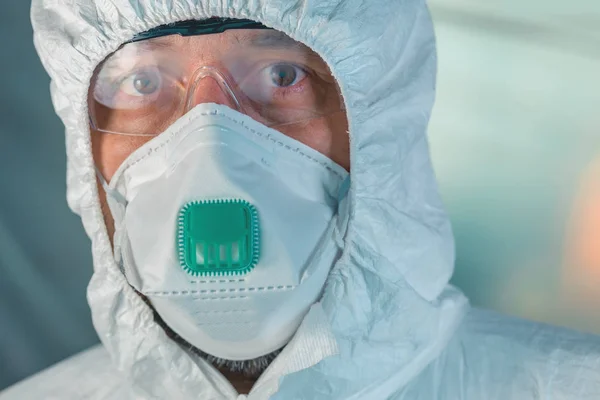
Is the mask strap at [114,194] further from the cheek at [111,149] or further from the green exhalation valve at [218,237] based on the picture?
the green exhalation valve at [218,237]

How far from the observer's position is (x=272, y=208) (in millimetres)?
989

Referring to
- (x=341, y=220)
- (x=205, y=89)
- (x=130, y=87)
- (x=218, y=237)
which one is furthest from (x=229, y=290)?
(x=130, y=87)

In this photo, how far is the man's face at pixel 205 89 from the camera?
1075 millimetres

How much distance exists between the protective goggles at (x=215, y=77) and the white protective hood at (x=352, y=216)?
4 cm

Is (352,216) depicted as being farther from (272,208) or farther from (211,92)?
(211,92)

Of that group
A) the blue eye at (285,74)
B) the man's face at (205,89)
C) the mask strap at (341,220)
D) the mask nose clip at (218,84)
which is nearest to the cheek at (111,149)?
the man's face at (205,89)

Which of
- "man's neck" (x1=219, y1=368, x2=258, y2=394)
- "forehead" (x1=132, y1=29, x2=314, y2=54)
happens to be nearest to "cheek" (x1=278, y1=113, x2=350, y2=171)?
"forehead" (x1=132, y1=29, x2=314, y2=54)

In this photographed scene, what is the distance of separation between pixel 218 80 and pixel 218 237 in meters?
0.26

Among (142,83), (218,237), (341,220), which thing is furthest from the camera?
(142,83)

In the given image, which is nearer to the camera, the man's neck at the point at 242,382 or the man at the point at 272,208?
the man at the point at 272,208

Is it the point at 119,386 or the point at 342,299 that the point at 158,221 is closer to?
the point at 342,299

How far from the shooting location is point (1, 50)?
5.39ft

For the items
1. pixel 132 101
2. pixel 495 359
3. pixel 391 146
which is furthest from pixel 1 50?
pixel 495 359

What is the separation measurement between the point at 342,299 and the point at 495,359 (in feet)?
0.97
